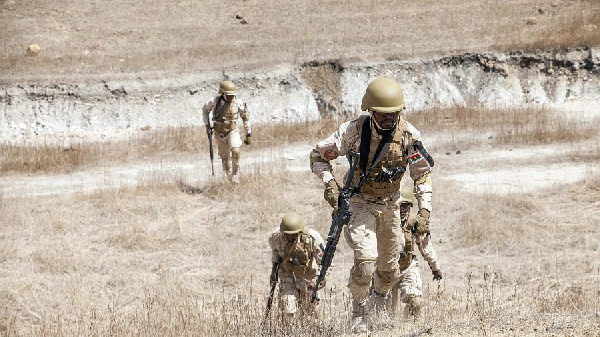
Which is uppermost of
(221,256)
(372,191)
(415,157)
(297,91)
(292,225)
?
(415,157)

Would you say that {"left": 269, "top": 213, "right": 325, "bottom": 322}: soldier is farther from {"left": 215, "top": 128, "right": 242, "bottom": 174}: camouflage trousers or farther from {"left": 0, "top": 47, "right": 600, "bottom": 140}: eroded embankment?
{"left": 0, "top": 47, "right": 600, "bottom": 140}: eroded embankment

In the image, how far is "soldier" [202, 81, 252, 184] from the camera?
12766mm

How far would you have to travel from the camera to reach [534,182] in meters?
13.7

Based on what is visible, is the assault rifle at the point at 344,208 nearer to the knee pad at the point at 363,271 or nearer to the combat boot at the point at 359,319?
the knee pad at the point at 363,271

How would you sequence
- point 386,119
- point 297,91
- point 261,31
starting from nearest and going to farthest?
point 386,119
point 297,91
point 261,31

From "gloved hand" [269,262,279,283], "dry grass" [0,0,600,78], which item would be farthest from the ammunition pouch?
"dry grass" [0,0,600,78]

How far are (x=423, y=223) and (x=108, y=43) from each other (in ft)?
63.3

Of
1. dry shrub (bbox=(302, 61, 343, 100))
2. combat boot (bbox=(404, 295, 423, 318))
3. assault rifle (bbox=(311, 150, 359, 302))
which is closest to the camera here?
assault rifle (bbox=(311, 150, 359, 302))

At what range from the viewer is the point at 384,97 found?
5465 millimetres

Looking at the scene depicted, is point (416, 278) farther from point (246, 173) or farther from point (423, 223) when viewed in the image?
point (246, 173)

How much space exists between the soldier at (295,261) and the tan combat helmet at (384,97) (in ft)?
6.74

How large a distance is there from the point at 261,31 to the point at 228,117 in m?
11.8

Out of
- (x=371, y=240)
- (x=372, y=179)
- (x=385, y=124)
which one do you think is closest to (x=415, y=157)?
(x=372, y=179)

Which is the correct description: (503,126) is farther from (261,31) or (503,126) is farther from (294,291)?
(294,291)
